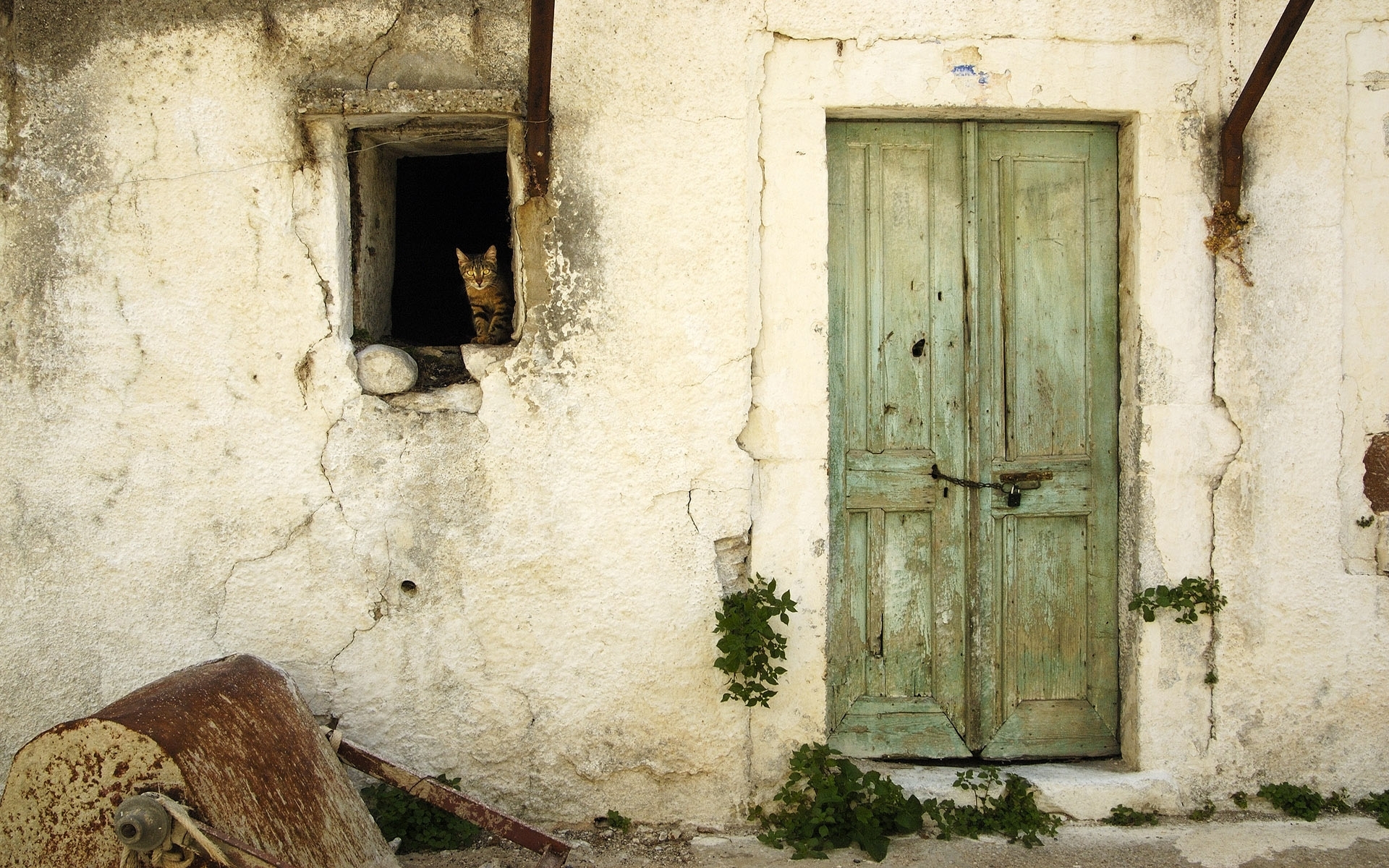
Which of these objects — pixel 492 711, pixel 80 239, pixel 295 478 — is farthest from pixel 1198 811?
pixel 80 239

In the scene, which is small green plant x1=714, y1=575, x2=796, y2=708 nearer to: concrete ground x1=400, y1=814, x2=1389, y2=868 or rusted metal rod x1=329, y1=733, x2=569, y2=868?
concrete ground x1=400, y1=814, x2=1389, y2=868

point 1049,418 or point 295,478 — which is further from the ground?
point 1049,418

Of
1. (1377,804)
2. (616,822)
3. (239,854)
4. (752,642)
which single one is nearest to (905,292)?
(752,642)

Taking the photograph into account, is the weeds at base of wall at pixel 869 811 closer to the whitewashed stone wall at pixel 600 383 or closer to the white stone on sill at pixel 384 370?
the whitewashed stone wall at pixel 600 383

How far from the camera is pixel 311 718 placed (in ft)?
8.59

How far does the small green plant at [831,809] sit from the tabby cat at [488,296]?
182cm

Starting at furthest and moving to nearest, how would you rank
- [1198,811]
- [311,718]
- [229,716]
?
[1198,811], [311,718], [229,716]

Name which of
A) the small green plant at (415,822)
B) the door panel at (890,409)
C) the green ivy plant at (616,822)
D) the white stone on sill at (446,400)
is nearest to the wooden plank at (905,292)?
the door panel at (890,409)

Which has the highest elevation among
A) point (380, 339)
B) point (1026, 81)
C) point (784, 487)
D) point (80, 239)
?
point (1026, 81)

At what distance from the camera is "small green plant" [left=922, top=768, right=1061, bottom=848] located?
9.96ft

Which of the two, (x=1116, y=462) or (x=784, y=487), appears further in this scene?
(x=1116, y=462)

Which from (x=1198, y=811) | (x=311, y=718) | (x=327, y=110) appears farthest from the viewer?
(x=1198, y=811)

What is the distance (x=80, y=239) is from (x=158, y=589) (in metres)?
1.20

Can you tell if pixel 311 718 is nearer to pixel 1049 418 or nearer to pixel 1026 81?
pixel 1049 418
